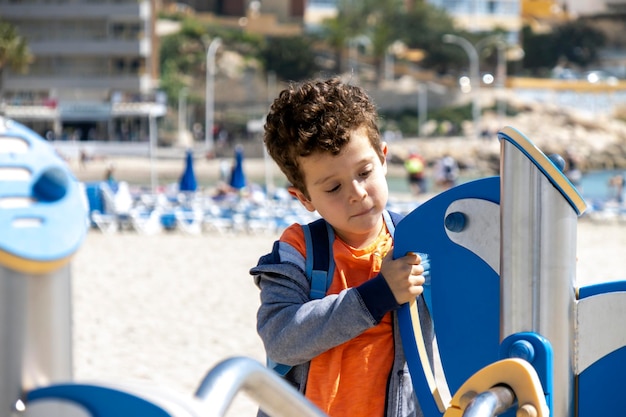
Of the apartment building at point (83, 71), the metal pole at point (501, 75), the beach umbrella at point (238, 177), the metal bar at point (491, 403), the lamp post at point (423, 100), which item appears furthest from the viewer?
the metal pole at point (501, 75)

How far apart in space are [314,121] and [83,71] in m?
62.2

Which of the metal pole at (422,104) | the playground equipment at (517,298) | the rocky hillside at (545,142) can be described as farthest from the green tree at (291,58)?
the playground equipment at (517,298)

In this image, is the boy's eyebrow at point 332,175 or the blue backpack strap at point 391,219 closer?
the boy's eyebrow at point 332,175

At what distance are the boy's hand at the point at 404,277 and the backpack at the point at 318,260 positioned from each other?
0.45 ft

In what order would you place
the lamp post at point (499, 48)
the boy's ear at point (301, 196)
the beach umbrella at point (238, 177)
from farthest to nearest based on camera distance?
the lamp post at point (499, 48) < the beach umbrella at point (238, 177) < the boy's ear at point (301, 196)

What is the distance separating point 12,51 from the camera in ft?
195

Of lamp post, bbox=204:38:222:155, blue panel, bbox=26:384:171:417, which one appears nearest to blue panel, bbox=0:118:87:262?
blue panel, bbox=26:384:171:417

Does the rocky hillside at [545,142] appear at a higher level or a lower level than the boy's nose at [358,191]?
lower

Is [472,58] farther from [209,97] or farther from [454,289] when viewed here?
[454,289]

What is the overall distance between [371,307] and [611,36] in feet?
283

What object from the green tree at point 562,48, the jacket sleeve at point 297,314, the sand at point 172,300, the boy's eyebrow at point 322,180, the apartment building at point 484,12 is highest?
the boy's eyebrow at point 322,180

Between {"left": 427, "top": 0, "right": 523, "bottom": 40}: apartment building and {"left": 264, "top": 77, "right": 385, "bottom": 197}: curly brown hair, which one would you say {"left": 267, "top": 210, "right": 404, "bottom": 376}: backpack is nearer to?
{"left": 264, "top": 77, "right": 385, "bottom": 197}: curly brown hair

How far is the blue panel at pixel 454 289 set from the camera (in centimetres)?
189

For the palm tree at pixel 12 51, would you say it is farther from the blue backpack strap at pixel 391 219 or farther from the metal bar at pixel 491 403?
the metal bar at pixel 491 403
